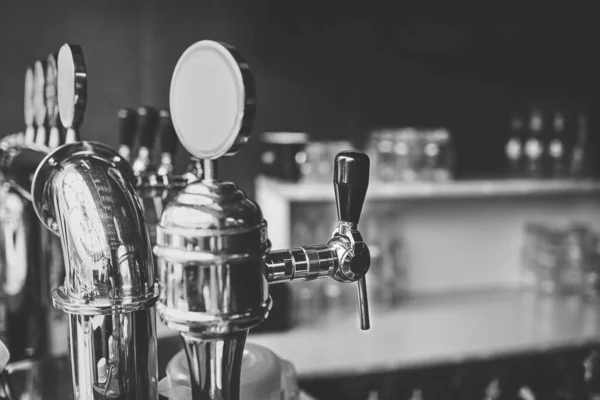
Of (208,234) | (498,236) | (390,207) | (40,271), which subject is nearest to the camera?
(208,234)

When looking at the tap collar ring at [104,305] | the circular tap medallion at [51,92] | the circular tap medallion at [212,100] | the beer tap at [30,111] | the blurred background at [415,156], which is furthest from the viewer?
the blurred background at [415,156]

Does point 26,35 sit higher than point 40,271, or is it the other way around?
point 26,35

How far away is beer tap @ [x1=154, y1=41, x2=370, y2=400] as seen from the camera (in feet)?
1.52

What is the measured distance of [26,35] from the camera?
233 cm

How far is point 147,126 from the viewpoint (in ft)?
2.98

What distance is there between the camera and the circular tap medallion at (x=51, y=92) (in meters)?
0.78

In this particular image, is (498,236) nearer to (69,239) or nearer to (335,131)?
(335,131)

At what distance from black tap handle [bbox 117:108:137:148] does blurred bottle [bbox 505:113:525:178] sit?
2.06m

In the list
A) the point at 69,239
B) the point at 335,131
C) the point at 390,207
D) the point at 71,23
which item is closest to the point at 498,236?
the point at 390,207

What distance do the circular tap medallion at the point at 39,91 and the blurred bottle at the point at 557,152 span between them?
2243 mm

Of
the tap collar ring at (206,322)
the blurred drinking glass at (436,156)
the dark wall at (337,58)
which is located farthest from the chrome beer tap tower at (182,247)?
the blurred drinking glass at (436,156)

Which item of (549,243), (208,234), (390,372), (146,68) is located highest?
(146,68)

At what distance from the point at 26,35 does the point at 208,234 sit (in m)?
2.11

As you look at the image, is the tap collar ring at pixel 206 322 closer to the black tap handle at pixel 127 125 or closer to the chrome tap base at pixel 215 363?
the chrome tap base at pixel 215 363
